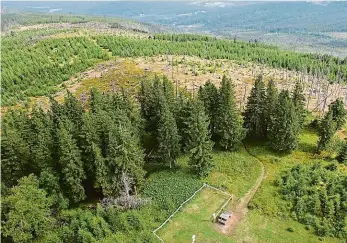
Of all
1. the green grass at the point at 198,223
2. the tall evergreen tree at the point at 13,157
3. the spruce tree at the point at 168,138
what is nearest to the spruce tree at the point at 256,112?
the spruce tree at the point at 168,138

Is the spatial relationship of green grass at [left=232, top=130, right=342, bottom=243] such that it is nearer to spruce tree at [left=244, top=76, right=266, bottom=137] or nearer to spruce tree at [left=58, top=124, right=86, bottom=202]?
spruce tree at [left=244, top=76, right=266, bottom=137]

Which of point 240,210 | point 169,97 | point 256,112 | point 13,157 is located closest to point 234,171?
point 240,210

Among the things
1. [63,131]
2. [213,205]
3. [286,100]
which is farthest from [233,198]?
[63,131]

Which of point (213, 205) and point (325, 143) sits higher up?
point (325, 143)

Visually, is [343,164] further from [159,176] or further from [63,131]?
[63,131]

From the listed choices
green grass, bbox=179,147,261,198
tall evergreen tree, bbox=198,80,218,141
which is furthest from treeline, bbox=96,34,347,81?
green grass, bbox=179,147,261,198

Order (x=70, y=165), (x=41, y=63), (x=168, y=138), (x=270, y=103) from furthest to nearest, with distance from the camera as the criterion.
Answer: (x=41, y=63) → (x=270, y=103) → (x=168, y=138) → (x=70, y=165)

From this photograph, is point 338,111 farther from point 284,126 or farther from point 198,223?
point 198,223
